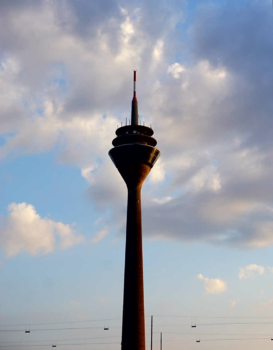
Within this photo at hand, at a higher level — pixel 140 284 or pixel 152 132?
pixel 152 132

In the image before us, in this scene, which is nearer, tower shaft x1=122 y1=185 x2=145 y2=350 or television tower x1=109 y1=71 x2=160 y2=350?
tower shaft x1=122 y1=185 x2=145 y2=350

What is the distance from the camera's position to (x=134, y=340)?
72438mm

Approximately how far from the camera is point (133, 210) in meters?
77.8

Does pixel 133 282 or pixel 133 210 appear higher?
pixel 133 210

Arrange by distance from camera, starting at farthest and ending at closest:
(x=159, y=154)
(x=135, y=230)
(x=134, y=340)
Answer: (x=159, y=154) < (x=135, y=230) < (x=134, y=340)

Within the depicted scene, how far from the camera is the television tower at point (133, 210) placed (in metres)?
73.2

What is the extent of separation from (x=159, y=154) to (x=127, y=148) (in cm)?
786

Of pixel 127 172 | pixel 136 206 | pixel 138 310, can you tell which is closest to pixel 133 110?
pixel 127 172

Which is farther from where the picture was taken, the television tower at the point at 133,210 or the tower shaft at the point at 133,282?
the television tower at the point at 133,210

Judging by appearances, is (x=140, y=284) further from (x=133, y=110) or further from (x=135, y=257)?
(x=133, y=110)

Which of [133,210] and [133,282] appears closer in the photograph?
[133,282]

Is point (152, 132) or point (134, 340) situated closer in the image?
point (134, 340)

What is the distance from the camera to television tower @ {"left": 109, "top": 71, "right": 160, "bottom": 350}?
73.2m

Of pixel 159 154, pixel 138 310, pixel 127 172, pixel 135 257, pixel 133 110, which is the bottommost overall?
pixel 138 310
